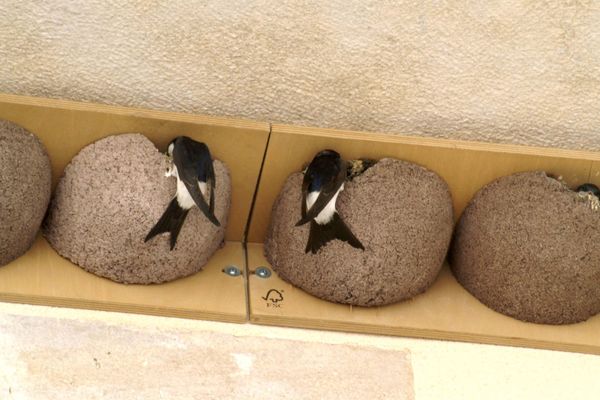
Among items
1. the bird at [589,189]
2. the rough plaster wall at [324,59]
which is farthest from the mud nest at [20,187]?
the bird at [589,189]

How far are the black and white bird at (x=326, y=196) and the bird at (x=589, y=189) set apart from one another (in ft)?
1.85

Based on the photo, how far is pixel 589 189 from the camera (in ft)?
6.97

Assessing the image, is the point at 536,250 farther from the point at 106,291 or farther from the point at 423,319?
the point at 106,291

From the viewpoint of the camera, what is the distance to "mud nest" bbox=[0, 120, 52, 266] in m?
1.89

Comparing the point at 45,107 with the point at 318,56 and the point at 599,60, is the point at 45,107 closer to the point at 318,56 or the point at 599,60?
the point at 318,56

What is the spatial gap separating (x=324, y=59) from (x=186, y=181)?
17.0 inches

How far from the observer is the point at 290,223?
6.79 feet

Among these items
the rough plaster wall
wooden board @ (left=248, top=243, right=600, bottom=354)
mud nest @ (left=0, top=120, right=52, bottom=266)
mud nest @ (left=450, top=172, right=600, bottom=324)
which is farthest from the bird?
mud nest @ (left=0, top=120, right=52, bottom=266)

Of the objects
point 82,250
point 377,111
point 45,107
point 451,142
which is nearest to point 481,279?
point 451,142

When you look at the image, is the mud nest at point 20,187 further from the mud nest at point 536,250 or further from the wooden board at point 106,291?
the mud nest at point 536,250

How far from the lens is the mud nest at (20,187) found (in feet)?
6.20

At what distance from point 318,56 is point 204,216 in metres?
0.45

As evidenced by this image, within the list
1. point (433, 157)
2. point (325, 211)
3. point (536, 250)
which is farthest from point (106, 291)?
point (536, 250)

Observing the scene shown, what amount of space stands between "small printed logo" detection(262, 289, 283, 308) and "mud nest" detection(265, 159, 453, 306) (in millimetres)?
49
